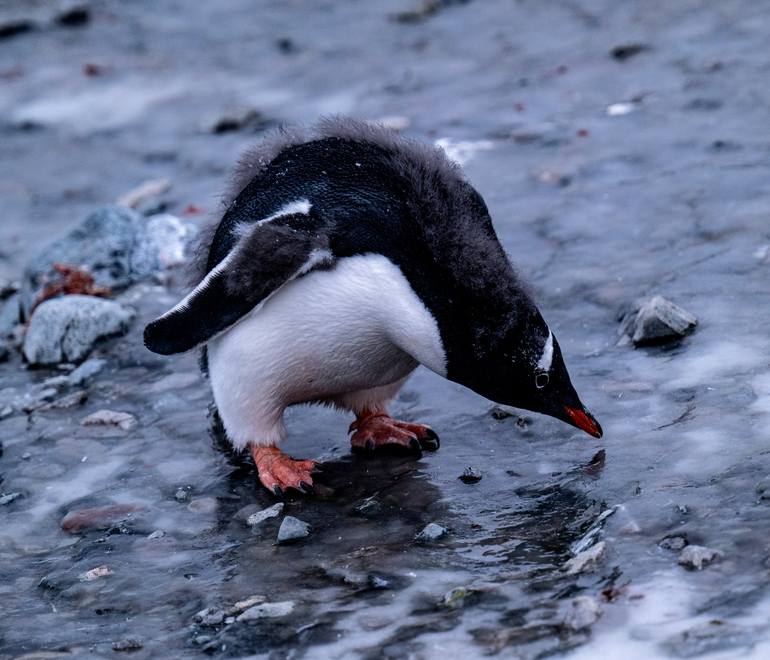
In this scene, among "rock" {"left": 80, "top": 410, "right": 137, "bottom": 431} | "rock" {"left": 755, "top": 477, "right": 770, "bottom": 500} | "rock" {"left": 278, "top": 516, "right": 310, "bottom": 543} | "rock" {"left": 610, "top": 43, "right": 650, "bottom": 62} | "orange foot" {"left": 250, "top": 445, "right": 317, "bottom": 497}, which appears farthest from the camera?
"rock" {"left": 610, "top": 43, "right": 650, "bottom": 62}

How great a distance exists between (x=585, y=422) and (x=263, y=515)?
0.85 metres

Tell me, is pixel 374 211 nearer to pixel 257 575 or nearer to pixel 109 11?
pixel 257 575

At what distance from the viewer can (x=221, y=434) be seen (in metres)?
3.94

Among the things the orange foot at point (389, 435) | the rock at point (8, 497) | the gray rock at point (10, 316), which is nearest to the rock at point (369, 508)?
the orange foot at point (389, 435)

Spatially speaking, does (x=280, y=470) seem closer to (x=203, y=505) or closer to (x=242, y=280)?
(x=203, y=505)

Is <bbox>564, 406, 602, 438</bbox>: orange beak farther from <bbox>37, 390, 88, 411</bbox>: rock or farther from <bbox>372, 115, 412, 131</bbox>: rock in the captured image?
<bbox>372, 115, 412, 131</bbox>: rock

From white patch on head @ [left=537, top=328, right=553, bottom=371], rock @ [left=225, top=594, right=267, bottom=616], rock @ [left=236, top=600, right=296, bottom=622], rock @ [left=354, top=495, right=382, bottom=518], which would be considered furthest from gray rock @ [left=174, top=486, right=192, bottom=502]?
white patch on head @ [left=537, top=328, right=553, bottom=371]

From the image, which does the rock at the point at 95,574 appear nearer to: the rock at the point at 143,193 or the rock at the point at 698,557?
the rock at the point at 698,557

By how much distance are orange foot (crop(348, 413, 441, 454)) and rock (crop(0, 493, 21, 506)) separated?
3.09 ft

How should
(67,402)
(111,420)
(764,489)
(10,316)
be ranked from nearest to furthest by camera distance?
1. (764,489)
2. (111,420)
3. (67,402)
4. (10,316)

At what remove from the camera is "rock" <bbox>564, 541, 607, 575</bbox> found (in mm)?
2613

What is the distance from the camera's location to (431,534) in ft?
9.84

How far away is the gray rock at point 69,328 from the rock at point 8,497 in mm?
1098

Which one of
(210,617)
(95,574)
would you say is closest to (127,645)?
(210,617)
